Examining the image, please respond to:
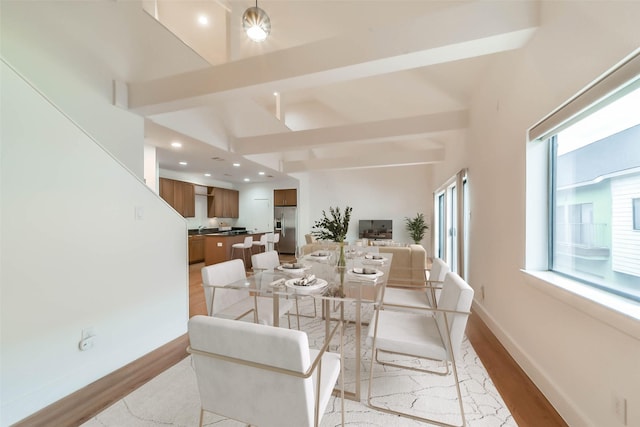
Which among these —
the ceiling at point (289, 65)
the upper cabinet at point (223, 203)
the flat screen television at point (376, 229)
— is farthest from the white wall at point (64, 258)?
the flat screen television at point (376, 229)

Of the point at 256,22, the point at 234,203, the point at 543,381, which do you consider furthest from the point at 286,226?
the point at 543,381

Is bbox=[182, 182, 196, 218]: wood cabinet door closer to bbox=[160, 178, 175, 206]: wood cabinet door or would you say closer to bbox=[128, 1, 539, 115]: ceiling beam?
bbox=[160, 178, 175, 206]: wood cabinet door

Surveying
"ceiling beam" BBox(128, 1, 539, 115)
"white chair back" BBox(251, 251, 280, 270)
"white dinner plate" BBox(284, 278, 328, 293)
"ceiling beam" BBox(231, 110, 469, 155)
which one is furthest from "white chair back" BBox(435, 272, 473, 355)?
"ceiling beam" BBox(231, 110, 469, 155)

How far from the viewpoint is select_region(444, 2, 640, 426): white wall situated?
123 centimetres

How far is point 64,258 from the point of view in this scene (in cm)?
174

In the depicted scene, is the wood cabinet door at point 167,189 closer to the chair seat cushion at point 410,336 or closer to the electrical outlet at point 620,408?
the chair seat cushion at point 410,336

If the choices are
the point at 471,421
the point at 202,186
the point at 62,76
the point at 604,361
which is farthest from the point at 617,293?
the point at 202,186

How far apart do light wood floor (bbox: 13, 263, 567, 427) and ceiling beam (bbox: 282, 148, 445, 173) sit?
157 inches

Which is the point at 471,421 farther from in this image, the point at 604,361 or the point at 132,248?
the point at 132,248

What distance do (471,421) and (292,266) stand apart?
166cm

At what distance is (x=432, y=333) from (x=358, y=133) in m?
3.14

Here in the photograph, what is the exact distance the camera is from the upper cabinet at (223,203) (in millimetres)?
7742

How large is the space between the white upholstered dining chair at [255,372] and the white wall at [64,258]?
4.51 ft

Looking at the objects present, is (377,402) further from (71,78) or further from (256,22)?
(256,22)
